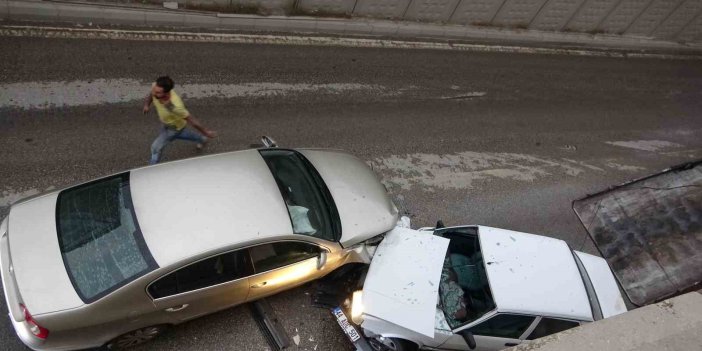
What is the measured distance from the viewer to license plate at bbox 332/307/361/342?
5930 mm

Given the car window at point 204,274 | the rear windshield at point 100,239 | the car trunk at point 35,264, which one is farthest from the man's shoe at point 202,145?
the car window at point 204,274

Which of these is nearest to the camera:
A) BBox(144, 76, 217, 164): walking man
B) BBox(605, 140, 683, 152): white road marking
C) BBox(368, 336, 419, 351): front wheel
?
BBox(368, 336, 419, 351): front wheel

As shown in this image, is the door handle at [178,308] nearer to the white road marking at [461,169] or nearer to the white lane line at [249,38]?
the white road marking at [461,169]

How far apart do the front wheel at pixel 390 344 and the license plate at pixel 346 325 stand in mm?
191

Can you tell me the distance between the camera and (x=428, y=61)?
11273 mm

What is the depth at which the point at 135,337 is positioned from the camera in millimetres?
5375

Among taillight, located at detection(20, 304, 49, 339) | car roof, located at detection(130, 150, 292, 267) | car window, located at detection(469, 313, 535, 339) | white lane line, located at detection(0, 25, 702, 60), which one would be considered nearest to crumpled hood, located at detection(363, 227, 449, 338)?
car window, located at detection(469, 313, 535, 339)

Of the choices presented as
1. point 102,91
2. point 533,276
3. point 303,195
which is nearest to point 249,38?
point 102,91

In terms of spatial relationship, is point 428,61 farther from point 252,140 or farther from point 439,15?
point 252,140

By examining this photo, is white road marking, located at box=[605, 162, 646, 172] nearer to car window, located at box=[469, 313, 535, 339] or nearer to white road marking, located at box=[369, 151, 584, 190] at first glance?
white road marking, located at box=[369, 151, 584, 190]

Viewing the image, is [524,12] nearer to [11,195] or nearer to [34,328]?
[11,195]

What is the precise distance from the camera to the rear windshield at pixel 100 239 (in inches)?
191

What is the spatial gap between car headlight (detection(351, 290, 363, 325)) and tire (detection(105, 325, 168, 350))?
2.11 meters

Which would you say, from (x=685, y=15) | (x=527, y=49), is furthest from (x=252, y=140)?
(x=685, y=15)
